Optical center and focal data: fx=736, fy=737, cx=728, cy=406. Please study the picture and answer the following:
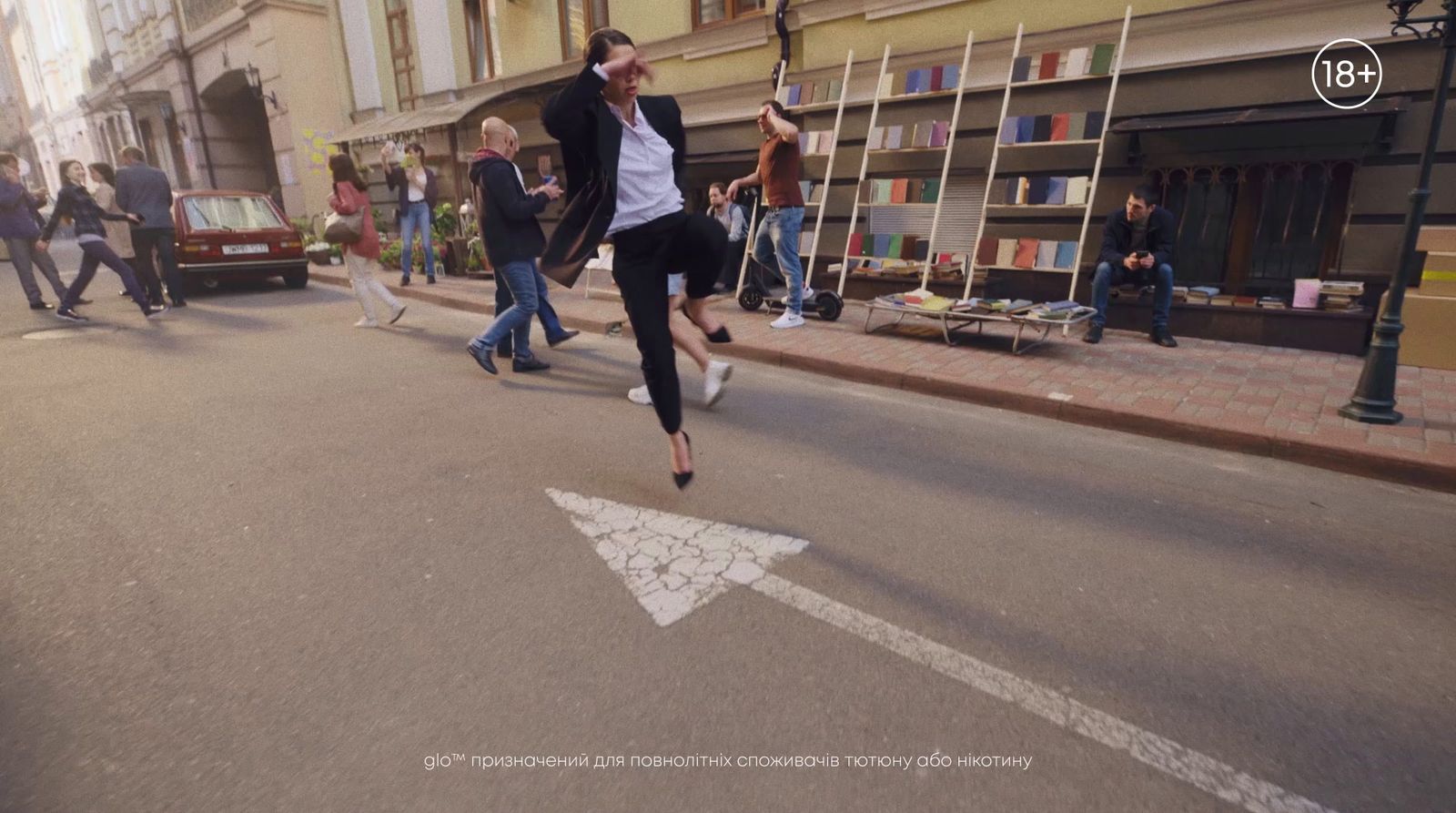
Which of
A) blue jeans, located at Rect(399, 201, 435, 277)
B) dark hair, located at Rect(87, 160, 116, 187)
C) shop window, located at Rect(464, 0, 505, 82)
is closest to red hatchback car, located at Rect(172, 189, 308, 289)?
dark hair, located at Rect(87, 160, 116, 187)

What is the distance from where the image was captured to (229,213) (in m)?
11.4

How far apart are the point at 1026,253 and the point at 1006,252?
0.23m

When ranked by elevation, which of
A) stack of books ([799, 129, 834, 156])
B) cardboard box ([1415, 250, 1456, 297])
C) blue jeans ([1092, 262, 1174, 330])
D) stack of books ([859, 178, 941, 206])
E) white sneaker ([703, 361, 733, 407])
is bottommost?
white sneaker ([703, 361, 733, 407])

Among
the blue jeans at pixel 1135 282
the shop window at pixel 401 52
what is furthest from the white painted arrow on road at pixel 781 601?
the shop window at pixel 401 52

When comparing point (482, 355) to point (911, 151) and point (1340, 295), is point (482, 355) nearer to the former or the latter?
point (911, 151)

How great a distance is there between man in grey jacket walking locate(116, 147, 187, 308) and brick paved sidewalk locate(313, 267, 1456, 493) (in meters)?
8.02

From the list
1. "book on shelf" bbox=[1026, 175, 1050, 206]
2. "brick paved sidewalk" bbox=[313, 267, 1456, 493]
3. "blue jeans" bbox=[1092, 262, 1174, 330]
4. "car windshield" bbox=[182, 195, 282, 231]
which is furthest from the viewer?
"car windshield" bbox=[182, 195, 282, 231]

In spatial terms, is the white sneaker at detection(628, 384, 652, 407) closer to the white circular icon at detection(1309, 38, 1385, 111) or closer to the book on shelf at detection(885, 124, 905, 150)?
the book on shelf at detection(885, 124, 905, 150)

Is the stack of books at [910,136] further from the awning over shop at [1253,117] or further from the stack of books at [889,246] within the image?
the awning over shop at [1253,117]

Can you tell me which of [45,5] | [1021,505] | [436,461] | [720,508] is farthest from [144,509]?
[45,5]

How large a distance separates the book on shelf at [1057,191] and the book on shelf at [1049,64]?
1.06 metres

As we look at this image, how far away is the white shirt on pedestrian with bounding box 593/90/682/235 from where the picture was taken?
131 inches

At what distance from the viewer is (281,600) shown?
9.07ft

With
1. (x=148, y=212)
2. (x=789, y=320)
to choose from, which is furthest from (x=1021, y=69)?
(x=148, y=212)
